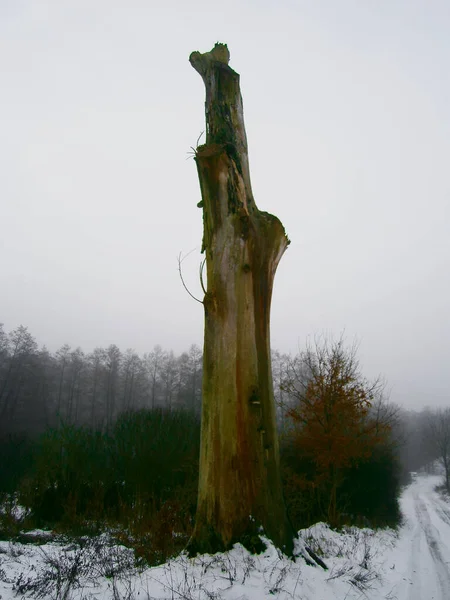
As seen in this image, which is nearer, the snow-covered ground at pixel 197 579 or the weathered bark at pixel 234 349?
the snow-covered ground at pixel 197 579

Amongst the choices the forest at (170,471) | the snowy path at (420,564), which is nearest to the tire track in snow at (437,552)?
the snowy path at (420,564)

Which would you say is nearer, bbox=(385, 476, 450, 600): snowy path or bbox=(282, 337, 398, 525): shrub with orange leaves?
bbox=(385, 476, 450, 600): snowy path

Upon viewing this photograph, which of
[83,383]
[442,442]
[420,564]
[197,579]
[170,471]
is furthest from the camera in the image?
[83,383]

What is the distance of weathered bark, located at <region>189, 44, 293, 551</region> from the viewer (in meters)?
4.43

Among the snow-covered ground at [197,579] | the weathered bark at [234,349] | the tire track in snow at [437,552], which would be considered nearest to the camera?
the snow-covered ground at [197,579]

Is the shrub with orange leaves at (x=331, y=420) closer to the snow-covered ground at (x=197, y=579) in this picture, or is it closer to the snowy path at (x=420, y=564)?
the snowy path at (x=420, y=564)

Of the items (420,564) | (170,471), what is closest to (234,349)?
(420,564)

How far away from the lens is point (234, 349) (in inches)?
192

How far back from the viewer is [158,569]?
390 centimetres

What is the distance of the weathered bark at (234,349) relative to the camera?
4426 mm

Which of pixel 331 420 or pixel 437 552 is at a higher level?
pixel 331 420

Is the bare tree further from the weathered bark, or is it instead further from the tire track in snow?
the weathered bark

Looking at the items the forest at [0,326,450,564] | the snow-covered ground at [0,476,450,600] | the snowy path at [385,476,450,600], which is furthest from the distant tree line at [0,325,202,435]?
the snow-covered ground at [0,476,450,600]

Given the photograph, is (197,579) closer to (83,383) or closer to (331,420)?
(331,420)
